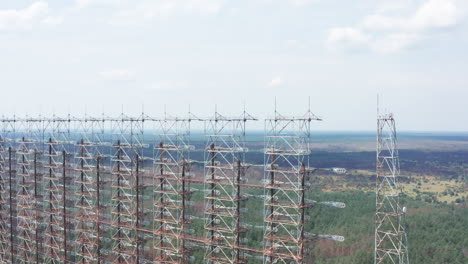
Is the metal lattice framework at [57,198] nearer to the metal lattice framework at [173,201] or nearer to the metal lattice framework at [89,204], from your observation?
the metal lattice framework at [89,204]

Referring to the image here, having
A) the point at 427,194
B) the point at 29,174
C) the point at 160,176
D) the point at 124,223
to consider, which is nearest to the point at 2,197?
the point at 29,174

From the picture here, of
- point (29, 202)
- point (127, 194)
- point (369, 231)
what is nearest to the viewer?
point (127, 194)

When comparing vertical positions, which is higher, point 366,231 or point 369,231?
point 369,231

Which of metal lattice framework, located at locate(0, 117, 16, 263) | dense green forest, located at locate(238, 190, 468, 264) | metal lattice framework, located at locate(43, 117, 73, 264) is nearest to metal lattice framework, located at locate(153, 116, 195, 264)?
metal lattice framework, located at locate(43, 117, 73, 264)

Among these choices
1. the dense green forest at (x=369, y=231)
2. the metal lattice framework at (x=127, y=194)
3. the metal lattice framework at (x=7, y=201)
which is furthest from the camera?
the dense green forest at (x=369, y=231)

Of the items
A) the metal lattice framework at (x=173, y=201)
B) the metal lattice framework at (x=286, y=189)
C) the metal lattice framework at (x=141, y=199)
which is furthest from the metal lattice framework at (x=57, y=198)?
the metal lattice framework at (x=286, y=189)

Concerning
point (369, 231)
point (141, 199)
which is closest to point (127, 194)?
point (141, 199)

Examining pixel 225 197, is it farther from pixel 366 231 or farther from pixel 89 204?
pixel 366 231

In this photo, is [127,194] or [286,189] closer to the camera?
[286,189]
